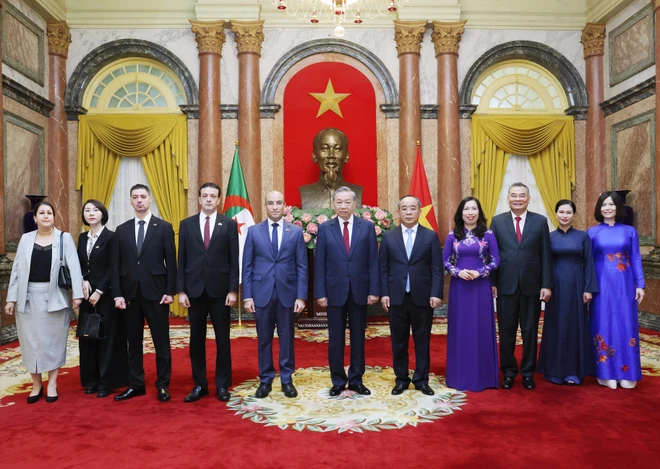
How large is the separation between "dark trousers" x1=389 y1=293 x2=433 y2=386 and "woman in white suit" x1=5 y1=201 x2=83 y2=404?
243 centimetres

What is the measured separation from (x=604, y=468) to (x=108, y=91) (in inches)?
348

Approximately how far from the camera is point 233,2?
8727mm

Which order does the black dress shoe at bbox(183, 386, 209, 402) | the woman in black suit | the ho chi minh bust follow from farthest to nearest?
the ho chi minh bust
the woman in black suit
the black dress shoe at bbox(183, 386, 209, 402)

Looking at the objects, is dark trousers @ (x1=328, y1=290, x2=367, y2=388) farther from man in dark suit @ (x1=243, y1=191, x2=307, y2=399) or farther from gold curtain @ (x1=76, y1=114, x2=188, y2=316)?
gold curtain @ (x1=76, y1=114, x2=188, y2=316)

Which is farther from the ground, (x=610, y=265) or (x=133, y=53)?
(x=133, y=53)

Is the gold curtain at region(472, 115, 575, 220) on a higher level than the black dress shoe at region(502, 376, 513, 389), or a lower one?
higher

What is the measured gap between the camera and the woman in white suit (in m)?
4.06

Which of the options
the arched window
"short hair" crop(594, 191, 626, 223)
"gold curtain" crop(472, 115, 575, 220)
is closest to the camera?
"short hair" crop(594, 191, 626, 223)

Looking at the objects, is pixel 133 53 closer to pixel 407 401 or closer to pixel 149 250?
pixel 149 250

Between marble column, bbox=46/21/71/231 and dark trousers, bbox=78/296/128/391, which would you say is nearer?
dark trousers, bbox=78/296/128/391

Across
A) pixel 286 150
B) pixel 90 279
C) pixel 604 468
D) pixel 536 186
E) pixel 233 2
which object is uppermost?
pixel 233 2

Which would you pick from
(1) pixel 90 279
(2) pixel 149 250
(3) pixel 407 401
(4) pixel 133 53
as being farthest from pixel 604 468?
(4) pixel 133 53

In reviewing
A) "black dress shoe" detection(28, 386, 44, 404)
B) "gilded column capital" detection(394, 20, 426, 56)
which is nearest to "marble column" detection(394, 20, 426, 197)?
"gilded column capital" detection(394, 20, 426, 56)

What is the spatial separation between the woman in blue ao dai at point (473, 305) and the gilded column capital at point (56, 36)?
735 centimetres
